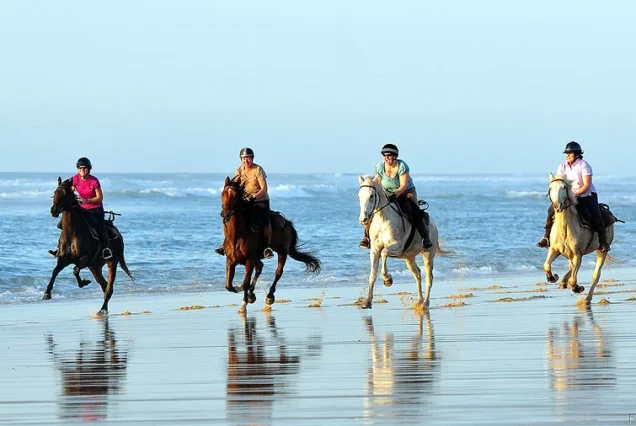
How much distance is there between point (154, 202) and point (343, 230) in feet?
101

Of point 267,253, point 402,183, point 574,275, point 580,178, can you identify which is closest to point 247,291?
point 267,253

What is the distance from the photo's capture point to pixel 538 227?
137ft

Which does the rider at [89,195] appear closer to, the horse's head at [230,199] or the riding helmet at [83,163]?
the riding helmet at [83,163]

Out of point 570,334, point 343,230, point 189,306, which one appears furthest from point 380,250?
point 343,230

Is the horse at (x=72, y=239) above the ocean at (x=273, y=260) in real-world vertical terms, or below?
above

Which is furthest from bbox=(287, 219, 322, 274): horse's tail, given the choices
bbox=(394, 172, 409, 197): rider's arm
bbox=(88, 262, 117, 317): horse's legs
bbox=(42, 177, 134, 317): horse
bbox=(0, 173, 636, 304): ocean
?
bbox=(42, 177, 134, 317): horse

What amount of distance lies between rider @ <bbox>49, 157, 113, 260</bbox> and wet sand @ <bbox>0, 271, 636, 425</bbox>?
110cm

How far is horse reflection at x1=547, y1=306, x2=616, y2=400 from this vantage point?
8.44m

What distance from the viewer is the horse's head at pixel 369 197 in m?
15.4

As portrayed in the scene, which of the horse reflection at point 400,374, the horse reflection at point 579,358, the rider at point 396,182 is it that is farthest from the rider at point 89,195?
the horse reflection at point 579,358

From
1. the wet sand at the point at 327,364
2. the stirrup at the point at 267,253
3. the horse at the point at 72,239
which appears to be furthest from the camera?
the stirrup at the point at 267,253

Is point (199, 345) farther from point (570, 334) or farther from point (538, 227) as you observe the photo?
point (538, 227)

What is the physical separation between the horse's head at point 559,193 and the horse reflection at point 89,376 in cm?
627

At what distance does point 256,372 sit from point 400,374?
1.20 m
